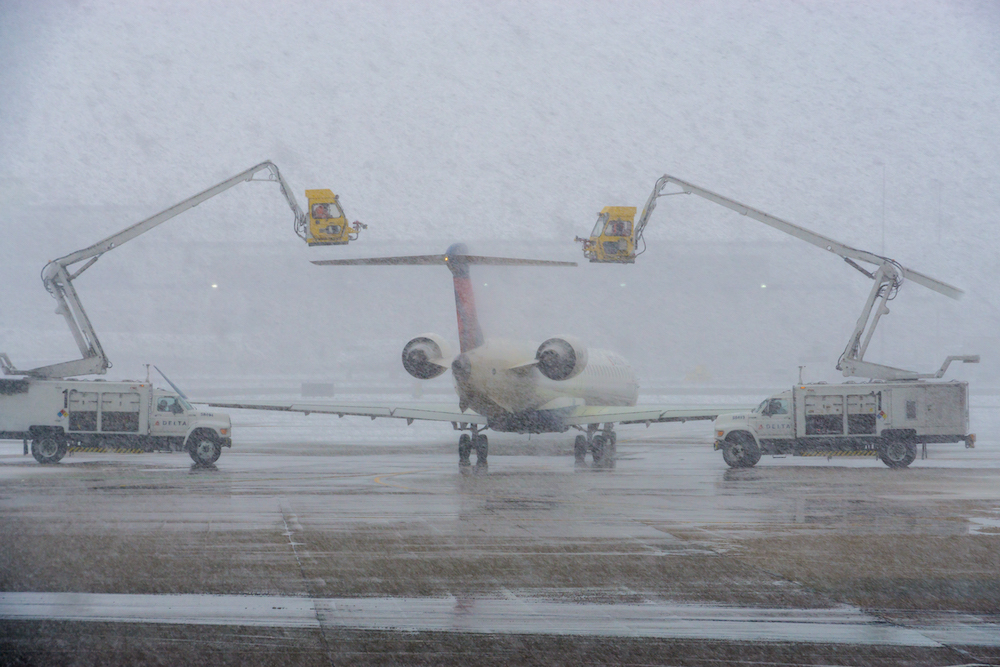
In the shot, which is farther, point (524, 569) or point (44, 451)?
point (44, 451)

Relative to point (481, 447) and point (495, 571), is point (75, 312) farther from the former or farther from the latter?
point (495, 571)

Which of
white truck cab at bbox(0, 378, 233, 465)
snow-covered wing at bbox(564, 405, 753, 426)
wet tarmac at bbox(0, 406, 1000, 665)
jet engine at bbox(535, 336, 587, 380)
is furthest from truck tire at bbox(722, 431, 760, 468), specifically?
white truck cab at bbox(0, 378, 233, 465)

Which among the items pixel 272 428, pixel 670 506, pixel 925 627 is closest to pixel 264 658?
pixel 925 627

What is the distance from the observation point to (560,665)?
6207 millimetres

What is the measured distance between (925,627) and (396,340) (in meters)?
78.0

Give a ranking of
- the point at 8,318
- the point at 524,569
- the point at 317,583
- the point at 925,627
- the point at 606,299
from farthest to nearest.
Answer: the point at 8,318 → the point at 606,299 → the point at 524,569 → the point at 317,583 → the point at 925,627

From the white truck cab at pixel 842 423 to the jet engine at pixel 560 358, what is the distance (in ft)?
13.3

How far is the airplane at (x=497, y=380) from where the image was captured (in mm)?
23250

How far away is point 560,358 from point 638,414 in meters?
4.24

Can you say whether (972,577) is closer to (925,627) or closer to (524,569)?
(925,627)

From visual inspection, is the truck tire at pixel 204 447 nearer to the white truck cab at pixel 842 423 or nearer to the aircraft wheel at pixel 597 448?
the aircraft wheel at pixel 597 448

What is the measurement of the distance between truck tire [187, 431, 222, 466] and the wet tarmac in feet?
11.2

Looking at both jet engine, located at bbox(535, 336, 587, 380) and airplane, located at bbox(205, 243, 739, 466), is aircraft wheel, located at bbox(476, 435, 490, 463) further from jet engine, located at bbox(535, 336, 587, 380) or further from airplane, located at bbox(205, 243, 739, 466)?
jet engine, located at bbox(535, 336, 587, 380)

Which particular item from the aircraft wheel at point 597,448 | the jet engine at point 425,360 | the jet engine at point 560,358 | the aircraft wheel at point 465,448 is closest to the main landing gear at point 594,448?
the aircraft wheel at point 597,448
